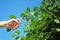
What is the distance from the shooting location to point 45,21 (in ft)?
6.24

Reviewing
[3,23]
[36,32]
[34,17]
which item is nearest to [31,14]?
[34,17]

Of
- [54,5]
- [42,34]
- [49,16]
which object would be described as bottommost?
[42,34]

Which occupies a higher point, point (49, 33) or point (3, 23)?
point (3, 23)

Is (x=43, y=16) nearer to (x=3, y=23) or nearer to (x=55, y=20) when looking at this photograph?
(x=55, y=20)

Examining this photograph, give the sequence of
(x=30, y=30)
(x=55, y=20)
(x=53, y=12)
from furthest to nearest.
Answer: (x=30, y=30) < (x=53, y=12) < (x=55, y=20)

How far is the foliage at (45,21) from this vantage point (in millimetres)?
1894

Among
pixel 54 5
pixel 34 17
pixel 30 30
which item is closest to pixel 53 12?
pixel 54 5

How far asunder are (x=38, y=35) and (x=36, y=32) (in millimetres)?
44

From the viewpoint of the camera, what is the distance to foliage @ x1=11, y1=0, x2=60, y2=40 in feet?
6.22

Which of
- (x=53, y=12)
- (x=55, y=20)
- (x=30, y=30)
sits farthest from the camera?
(x=30, y=30)

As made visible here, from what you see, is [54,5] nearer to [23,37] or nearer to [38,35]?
[38,35]

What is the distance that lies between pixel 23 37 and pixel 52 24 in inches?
16.4

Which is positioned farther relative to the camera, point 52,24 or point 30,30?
point 30,30

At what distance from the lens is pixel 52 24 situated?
76.4 inches
